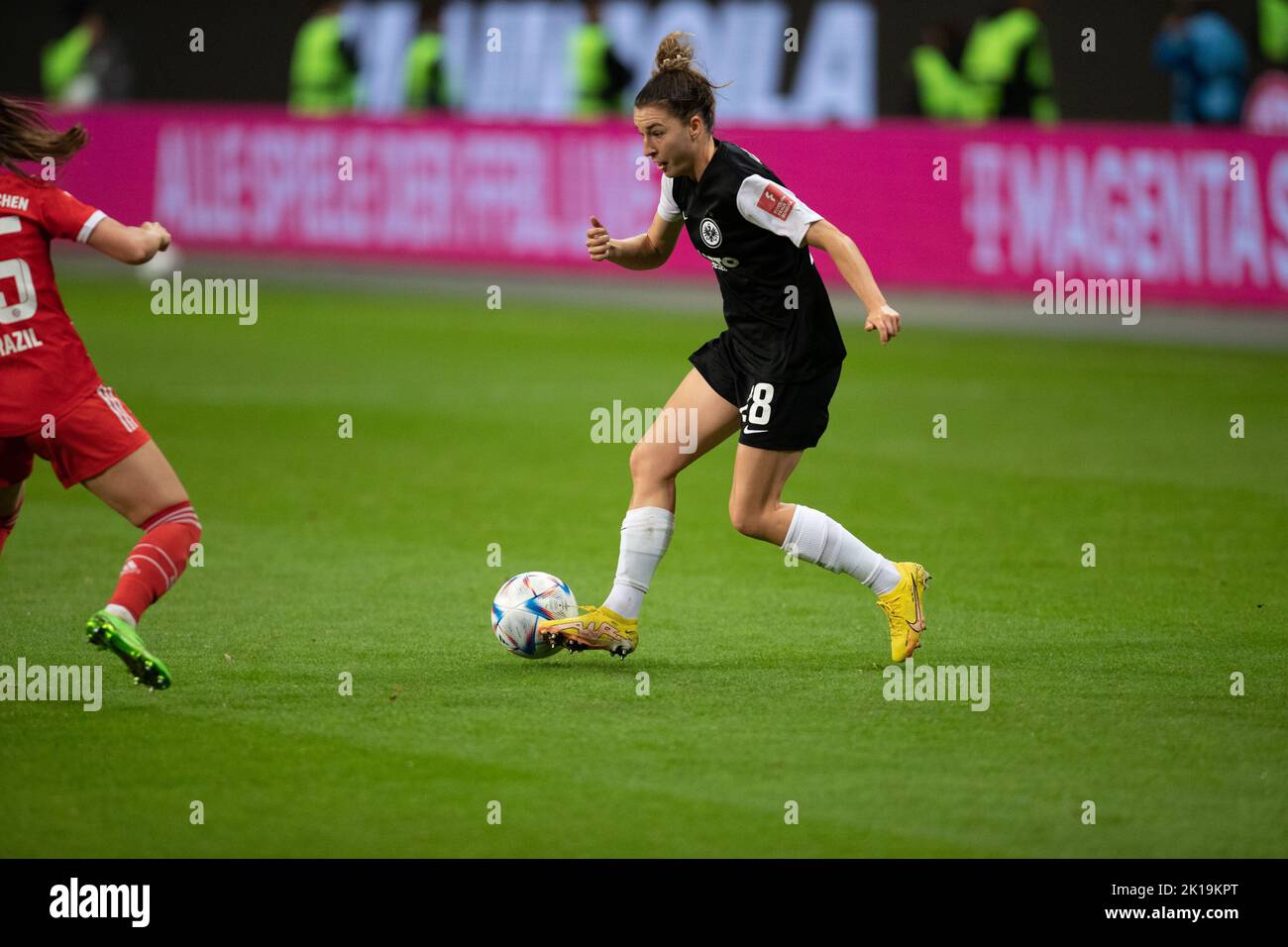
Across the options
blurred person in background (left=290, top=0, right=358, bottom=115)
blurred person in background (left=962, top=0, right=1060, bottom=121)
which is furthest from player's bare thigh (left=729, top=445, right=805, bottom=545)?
blurred person in background (left=290, top=0, right=358, bottom=115)

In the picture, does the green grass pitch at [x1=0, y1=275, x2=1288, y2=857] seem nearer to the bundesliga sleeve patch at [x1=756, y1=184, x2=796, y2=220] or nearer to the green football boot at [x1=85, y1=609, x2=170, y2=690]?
the green football boot at [x1=85, y1=609, x2=170, y2=690]

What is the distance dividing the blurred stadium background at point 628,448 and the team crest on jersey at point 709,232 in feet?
5.17

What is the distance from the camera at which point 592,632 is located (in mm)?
7004

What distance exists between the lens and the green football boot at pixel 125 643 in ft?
19.7

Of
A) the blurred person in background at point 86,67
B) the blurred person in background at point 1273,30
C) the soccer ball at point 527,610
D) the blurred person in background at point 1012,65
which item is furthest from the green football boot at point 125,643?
the blurred person in background at point 86,67

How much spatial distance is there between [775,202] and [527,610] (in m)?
1.78

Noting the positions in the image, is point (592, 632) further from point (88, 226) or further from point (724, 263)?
point (88, 226)

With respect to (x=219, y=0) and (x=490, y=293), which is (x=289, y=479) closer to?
(x=490, y=293)

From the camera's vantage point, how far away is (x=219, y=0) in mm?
29984

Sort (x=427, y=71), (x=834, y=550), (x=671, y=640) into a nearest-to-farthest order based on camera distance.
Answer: (x=834, y=550) → (x=671, y=640) → (x=427, y=71)

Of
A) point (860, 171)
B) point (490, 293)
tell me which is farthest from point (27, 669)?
point (490, 293)

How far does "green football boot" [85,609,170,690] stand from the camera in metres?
6.00

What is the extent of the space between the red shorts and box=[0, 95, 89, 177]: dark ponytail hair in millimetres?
813

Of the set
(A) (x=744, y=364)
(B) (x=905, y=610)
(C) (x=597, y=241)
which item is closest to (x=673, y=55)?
(C) (x=597, y=241)
